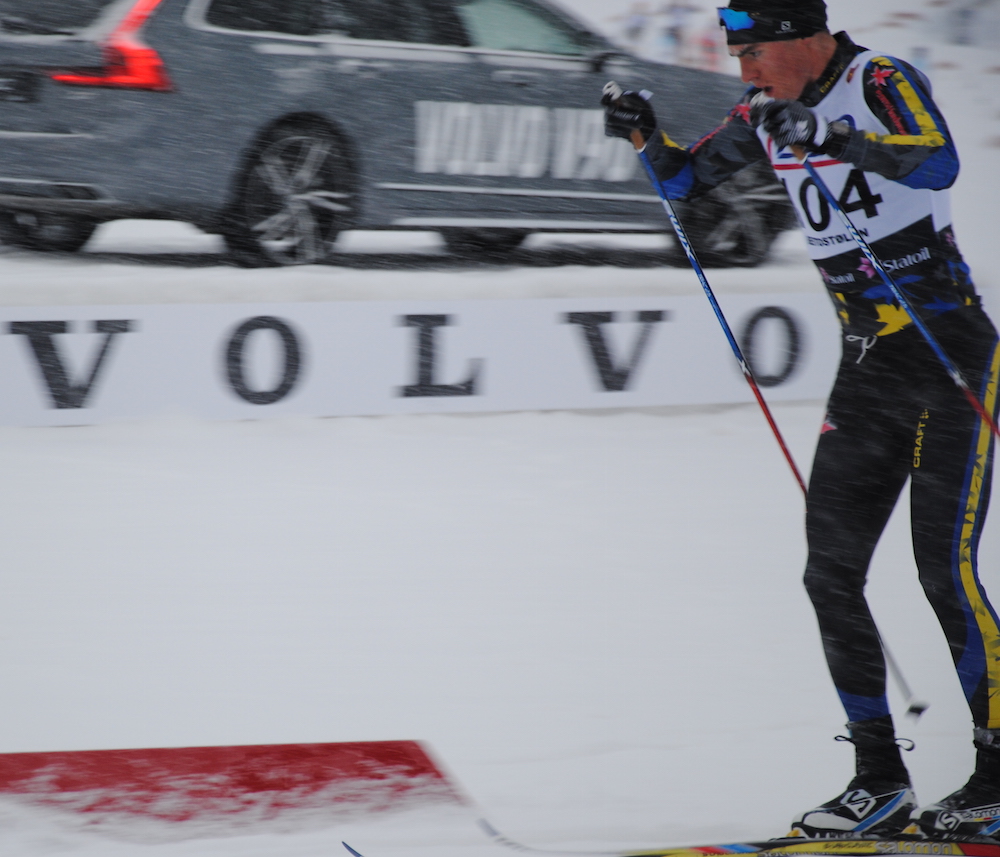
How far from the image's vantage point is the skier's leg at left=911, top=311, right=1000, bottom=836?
1.91 meters

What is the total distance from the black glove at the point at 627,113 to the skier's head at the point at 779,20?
0.95ft

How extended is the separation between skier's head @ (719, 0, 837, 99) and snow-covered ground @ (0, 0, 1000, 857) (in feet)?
4.45

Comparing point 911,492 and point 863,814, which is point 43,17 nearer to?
point 911,492

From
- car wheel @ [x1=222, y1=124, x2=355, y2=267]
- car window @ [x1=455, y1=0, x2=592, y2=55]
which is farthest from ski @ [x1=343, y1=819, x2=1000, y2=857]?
car window @ [x1=455, y1=0, x2=592, y2=55]

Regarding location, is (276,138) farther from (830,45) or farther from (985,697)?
(985,697)

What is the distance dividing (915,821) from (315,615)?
1542mm

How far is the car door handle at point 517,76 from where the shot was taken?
4.37 m

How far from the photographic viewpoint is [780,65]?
1.99 metres

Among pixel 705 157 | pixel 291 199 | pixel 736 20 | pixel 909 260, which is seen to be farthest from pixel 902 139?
pixel 291 199

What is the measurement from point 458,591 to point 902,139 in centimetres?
177

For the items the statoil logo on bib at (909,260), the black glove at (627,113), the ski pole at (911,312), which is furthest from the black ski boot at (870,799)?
the black glove at (627,113)

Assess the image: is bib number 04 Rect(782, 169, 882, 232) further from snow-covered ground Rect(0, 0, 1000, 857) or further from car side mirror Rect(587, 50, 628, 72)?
car side mirror Rect(587, 50, 628, 72)

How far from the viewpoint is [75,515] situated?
3395 mm

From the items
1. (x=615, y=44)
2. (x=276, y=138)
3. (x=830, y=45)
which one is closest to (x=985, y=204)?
(x=615, y=44)
